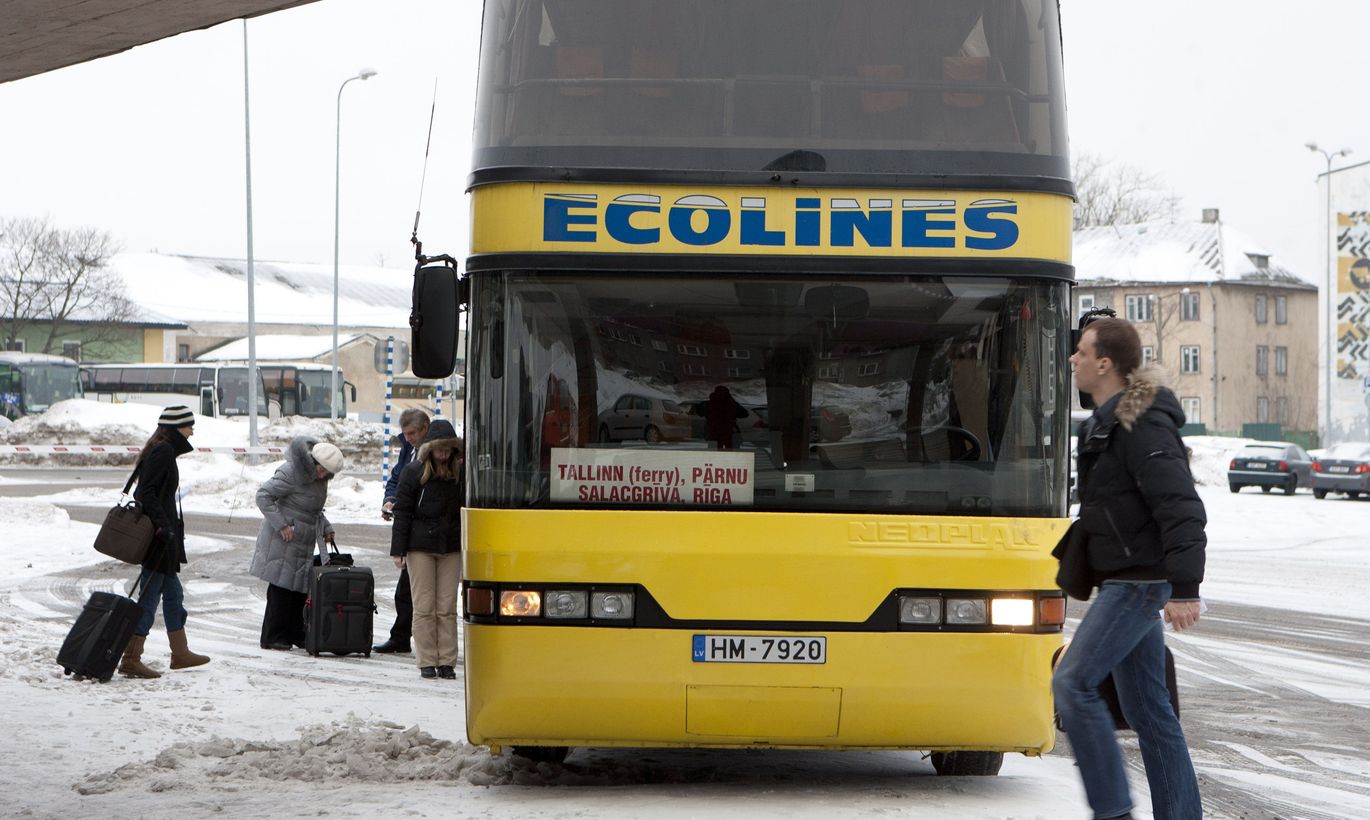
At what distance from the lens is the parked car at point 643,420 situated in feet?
22.5

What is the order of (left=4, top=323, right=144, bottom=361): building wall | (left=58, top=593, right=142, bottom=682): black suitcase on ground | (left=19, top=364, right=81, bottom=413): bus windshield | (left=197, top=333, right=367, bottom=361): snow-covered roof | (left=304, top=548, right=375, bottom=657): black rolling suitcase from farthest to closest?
1. (left=4, top=323, right=144, bottom=361): building wall
2. (left=197, top=333, right=367, bottom=361): snow-covered roof
3. (left=19, top=364, right=81, bottom=413): bus windshield
4. (left=304, top=548, right=375, bottom=657): black rolling suitcase
5. (left=58, top=593, right=142, bottom=682): black suitcase on ground

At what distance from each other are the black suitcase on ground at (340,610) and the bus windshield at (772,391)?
5358mm

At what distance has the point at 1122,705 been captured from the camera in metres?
5.70

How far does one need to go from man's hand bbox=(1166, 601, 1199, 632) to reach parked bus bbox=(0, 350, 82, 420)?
196 feet

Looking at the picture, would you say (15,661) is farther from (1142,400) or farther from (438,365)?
(1142,400)

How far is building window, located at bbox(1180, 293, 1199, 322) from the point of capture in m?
86.9

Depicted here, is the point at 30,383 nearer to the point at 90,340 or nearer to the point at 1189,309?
the point at 90,340

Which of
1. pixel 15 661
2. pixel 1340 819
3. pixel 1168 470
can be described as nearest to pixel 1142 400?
pixel 1168 470

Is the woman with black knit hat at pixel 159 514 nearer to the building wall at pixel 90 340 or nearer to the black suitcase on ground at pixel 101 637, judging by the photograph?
the black suitcase on ground at pixel 101 637

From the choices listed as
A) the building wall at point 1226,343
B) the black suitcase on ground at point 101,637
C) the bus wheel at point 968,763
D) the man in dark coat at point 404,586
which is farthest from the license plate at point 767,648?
the building wall at point 1226,343

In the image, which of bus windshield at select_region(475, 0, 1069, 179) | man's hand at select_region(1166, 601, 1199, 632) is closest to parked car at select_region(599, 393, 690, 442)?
bus windshield at select_region(475, 0, 1069, 179)

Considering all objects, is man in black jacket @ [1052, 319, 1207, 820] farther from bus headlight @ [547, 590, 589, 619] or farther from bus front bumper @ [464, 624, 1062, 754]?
bus headlight @ [547, 590, 589, 619]

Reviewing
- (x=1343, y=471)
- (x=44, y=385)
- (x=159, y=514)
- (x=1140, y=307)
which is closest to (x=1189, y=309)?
(x=1140, y=307)

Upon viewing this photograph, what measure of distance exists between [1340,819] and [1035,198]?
9.86 ft
